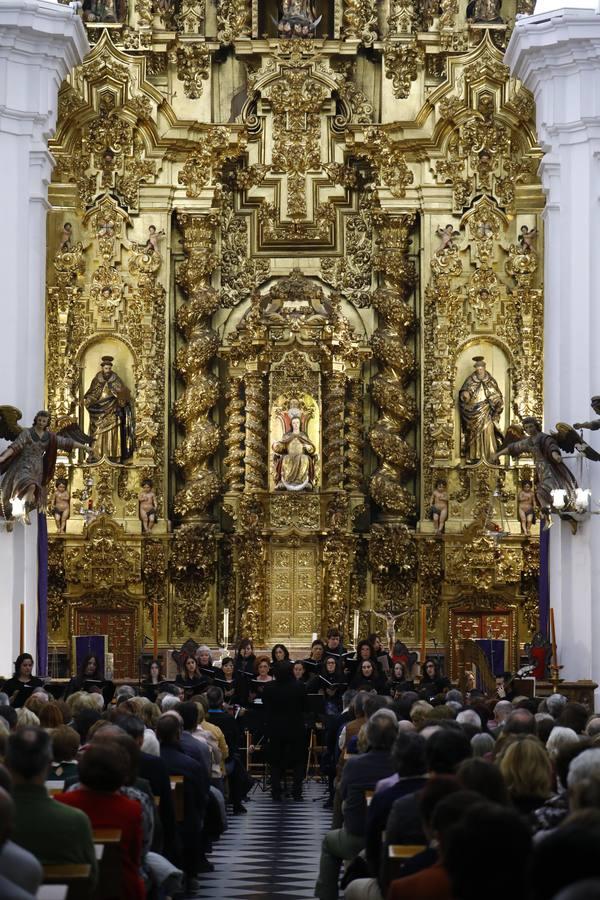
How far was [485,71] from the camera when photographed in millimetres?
27672

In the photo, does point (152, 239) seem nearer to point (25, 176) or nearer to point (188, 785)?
point (25, 176)

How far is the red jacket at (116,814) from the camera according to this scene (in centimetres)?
823

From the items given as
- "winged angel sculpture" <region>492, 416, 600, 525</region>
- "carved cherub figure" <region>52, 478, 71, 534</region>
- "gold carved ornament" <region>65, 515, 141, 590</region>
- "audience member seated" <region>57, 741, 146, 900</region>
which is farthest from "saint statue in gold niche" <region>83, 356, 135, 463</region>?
"audience member seated" <region>57, 741, 146, 900</region>

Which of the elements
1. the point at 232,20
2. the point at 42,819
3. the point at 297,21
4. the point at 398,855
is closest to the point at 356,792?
the point at 398,855

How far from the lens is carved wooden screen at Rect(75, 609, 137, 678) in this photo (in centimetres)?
2731

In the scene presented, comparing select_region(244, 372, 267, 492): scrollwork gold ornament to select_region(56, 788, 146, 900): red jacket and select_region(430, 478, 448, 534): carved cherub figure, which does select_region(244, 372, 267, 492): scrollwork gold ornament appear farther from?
select_region(56, 788, 146, 900): red jacket

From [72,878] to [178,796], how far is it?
5132mm

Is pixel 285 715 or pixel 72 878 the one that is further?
pixel 285 715

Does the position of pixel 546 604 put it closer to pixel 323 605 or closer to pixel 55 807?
pixel 323 605

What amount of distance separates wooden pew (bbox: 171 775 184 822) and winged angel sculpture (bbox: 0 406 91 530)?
31.9 ft

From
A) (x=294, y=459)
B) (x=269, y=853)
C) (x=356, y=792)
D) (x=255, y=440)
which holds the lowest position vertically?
(x=269, y=853)

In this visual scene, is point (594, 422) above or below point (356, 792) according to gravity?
above

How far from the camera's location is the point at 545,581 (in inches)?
954

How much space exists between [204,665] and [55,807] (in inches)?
565
